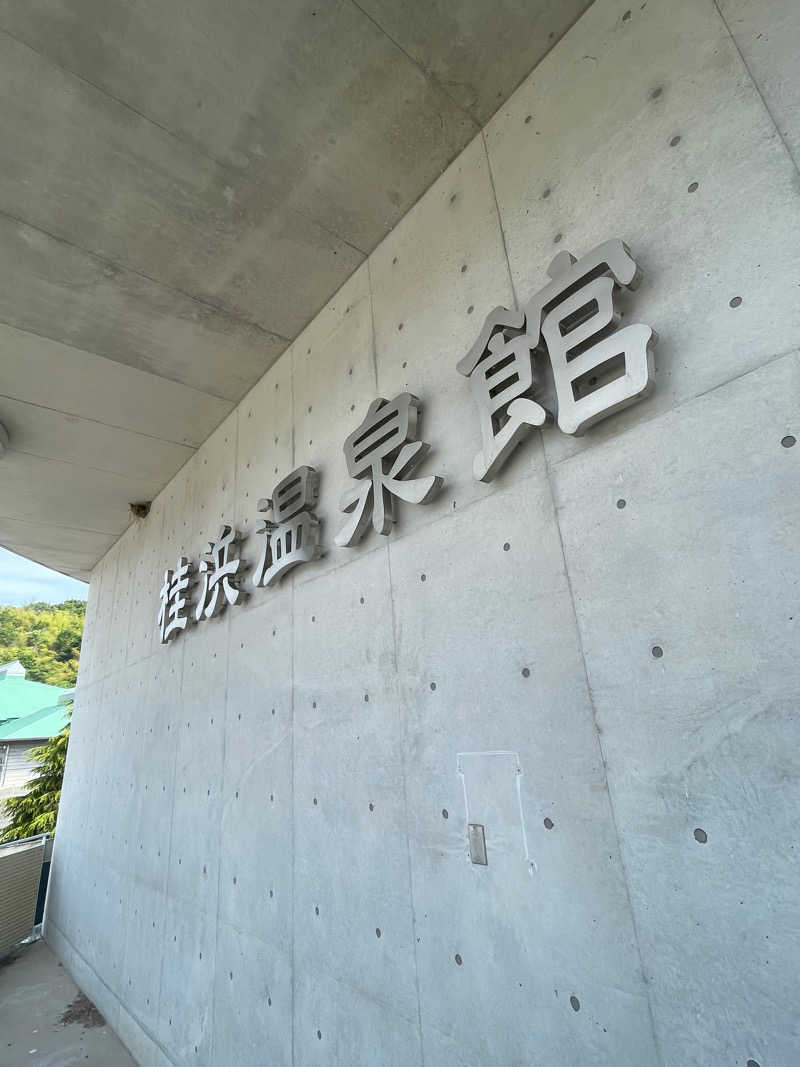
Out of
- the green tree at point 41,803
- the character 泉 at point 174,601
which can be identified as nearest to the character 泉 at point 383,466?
the character 泉 at point 174,601

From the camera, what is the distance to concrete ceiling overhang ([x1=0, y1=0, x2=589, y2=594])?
1.97 meters

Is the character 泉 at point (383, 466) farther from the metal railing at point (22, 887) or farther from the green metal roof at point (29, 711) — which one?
the green metal roof at point (29, 711)

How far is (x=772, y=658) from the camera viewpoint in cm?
115

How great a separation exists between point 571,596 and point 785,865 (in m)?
0.74

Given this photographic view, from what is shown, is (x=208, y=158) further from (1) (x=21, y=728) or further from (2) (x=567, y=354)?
(1) (x=21, y=728)

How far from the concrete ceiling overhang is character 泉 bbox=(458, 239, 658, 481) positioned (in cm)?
110

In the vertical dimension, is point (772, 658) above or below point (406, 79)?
below

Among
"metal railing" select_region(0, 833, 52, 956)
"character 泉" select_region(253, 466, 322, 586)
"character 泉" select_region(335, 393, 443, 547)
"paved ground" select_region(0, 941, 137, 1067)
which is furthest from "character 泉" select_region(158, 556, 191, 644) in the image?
"metal railing" select_region(0, 833, 52, 956)

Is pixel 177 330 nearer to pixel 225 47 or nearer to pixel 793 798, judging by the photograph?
pixel 225 47

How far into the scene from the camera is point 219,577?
11.7 ft

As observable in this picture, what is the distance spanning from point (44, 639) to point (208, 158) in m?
41.5

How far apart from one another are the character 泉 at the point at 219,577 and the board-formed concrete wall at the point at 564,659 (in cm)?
56

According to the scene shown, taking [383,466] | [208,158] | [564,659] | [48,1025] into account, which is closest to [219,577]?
[383,466]

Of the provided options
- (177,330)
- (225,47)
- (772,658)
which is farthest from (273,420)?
(772,658)
